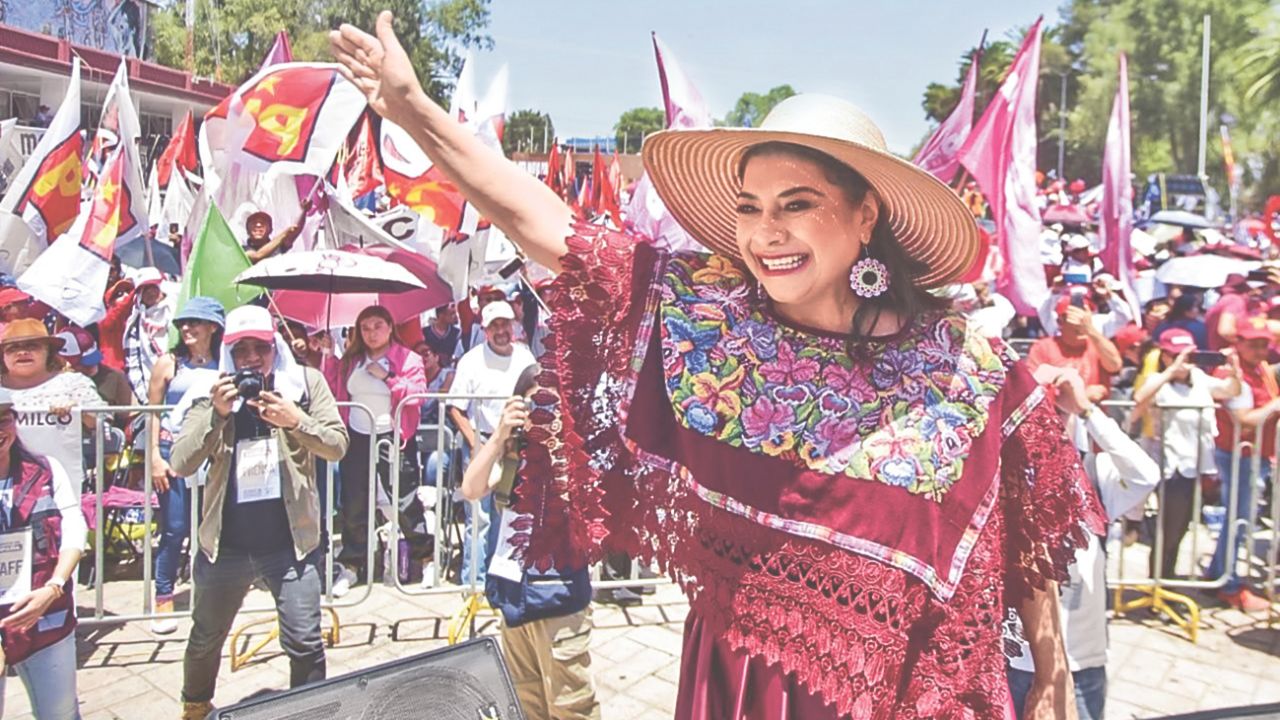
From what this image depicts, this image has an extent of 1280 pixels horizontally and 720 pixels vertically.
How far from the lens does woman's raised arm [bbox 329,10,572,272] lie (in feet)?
5.59

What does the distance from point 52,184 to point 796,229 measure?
673 cm

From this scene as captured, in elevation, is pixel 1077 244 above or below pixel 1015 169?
below

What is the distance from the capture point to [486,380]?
587 centimetres

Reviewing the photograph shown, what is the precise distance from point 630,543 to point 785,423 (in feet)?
1.22

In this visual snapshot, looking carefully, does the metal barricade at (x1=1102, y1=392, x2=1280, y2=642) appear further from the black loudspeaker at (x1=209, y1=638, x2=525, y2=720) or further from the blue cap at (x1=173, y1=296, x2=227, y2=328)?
the blue cap at (x1=173, y1=296, x2=227, y2=328)

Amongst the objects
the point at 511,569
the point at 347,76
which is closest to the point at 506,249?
the point at 511,569

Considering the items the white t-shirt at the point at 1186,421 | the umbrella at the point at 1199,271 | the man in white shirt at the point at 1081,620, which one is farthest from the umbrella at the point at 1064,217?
the man in white shirt at the point at 1081,620

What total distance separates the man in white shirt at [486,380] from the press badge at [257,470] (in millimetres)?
1879

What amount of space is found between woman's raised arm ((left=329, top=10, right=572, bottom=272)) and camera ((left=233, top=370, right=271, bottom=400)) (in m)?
2.08

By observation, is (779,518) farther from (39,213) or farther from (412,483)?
(39,213)

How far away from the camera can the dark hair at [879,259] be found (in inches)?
67.6

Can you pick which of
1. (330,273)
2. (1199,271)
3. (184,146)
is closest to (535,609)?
(330,273)

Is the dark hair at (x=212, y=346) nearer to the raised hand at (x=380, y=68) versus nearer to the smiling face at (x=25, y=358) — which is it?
the smiling face at (x=25, y=358)

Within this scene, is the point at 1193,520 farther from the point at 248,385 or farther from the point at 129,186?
the point at 129,186
